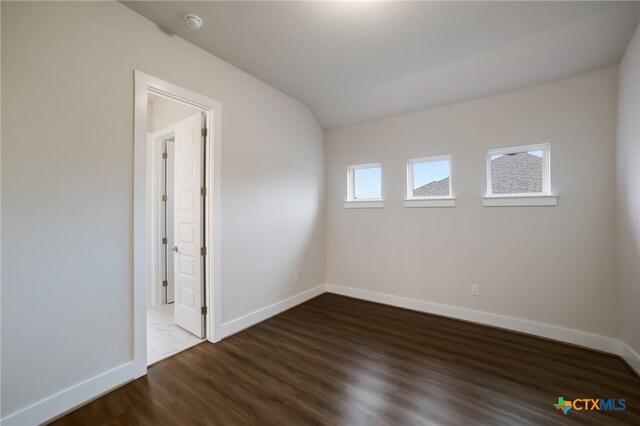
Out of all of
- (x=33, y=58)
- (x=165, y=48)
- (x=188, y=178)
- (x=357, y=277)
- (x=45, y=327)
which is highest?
(x=165, y=48)

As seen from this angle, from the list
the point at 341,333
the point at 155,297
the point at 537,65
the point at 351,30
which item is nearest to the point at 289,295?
the point at 341,333

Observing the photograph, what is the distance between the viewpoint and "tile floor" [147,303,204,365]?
2441 mm

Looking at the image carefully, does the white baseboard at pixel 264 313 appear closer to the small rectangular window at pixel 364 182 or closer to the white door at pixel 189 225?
the white door at pixel 189 225

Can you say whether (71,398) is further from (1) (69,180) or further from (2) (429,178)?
(2) (429,178)

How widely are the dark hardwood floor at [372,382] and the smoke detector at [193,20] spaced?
295 centimetres

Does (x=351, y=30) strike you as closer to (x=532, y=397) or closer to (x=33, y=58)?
(x=33, y=58)

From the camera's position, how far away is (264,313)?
3.21 m

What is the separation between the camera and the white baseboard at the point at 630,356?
2.09m

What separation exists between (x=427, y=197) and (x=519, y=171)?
1027mm

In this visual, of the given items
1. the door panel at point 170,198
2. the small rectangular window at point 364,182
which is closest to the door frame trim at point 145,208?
the door panel at point 170,198

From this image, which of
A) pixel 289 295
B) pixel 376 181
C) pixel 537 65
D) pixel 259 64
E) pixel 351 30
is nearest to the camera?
pixel 351 30

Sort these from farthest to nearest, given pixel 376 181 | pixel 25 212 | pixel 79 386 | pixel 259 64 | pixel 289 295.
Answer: pixel 376 181 → pixel 289 295 → pixel 259 64 → pixel 79 386 → pixel 25 212

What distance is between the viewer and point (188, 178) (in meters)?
2.87

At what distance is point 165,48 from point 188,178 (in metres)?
1.24
